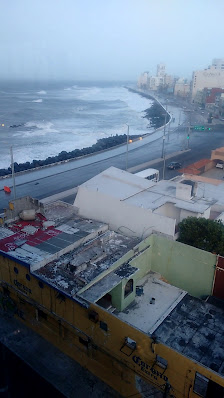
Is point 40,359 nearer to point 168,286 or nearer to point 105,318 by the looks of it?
point 105,318

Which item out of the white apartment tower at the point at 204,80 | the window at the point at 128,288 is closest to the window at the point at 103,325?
the window at the point at 128,288

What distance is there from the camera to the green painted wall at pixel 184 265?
50.7 feet

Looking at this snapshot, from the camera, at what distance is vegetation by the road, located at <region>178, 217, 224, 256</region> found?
16531 millimetres

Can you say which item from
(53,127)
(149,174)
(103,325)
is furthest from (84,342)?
(53,127)

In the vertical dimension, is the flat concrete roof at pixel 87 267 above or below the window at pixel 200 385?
above

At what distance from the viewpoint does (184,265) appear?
16.1 metres

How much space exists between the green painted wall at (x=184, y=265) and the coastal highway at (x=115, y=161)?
48.8 feet

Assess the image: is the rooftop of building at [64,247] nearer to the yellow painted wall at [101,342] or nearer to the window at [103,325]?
the yellow painted wall at [101,342]

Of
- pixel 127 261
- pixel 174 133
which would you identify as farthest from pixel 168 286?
pixel 174 133

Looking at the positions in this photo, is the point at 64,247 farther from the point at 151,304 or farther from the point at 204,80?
the point at 204,80

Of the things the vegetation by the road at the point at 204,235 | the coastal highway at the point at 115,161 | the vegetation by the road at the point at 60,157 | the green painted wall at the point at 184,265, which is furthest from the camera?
the vegetation by the road at the point at 60,157

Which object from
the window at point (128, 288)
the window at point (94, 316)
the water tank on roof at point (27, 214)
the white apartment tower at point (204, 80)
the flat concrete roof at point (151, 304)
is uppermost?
the white apartment tower at point (204, 80)

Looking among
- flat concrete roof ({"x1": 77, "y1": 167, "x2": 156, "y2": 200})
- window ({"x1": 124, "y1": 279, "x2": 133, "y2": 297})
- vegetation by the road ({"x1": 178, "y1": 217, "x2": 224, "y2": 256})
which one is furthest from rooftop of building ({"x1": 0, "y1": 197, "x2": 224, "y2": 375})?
flat concrete roof ({"x1": 77, "y1": 167, "x2": 156, "y2": 200})

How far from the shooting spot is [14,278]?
14789 millimetres
